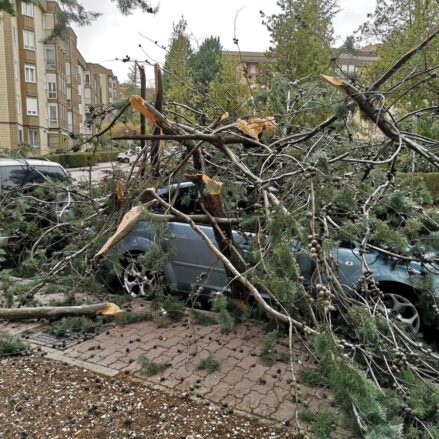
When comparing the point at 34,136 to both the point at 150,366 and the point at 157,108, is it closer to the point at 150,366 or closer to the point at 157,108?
the point at 157,108

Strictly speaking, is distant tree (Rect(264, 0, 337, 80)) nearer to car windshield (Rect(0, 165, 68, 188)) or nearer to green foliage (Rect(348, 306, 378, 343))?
car windshield (Rect(0, 165, 68, 188))

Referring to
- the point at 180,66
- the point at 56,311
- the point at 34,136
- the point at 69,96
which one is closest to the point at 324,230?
the point at 56,311

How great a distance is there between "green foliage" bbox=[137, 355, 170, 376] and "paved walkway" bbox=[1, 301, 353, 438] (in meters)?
0.04

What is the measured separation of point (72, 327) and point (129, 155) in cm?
229

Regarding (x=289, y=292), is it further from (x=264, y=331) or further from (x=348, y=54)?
(x=348, y=54)

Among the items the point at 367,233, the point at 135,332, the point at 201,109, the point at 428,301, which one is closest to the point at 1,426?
the point at 135,332

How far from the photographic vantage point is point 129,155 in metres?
5.88

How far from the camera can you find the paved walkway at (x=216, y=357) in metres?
3.51

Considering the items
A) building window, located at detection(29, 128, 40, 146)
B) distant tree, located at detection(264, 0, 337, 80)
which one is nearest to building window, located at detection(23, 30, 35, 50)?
building window, located at detection(29, 128, 40, 146)

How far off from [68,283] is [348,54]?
419 cm

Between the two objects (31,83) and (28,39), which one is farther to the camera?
(31,83)

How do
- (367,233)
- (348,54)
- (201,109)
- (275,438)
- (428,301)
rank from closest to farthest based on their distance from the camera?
(275,438) < (367,233) < (428,301) < (348,54) < (201,109)

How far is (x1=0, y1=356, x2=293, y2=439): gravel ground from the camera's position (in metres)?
3.11

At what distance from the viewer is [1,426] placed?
3176mm
